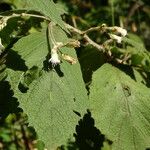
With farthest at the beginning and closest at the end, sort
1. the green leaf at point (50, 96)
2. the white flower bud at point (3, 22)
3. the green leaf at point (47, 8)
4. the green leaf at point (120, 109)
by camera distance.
Answer: 1. the green leaf at point (120, 109)
2. the white flower bud at point (3, 22)
3. the green leaf at point (50, 96)
4. the green leaf at point (47, 8)

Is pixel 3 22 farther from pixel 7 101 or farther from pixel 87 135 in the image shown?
pixel 87 135

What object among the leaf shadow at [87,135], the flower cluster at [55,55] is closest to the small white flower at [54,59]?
the flower cluster at [55,55]

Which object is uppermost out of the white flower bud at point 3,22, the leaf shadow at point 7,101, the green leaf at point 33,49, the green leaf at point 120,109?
the white flower bud at point 3,22

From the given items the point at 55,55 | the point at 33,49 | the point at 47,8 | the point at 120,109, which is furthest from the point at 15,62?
the point at 120,109

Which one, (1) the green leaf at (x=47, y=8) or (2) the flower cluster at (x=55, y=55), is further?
(2) the flower cluster at (x=55, y=55)

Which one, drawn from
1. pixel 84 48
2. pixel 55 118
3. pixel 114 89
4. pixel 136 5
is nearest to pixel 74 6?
pixel 136 5

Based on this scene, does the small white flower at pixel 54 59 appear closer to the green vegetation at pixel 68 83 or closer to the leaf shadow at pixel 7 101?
the green vegetation at pixel 68 83

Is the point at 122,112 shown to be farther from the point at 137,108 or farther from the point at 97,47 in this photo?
the point at 97,47
